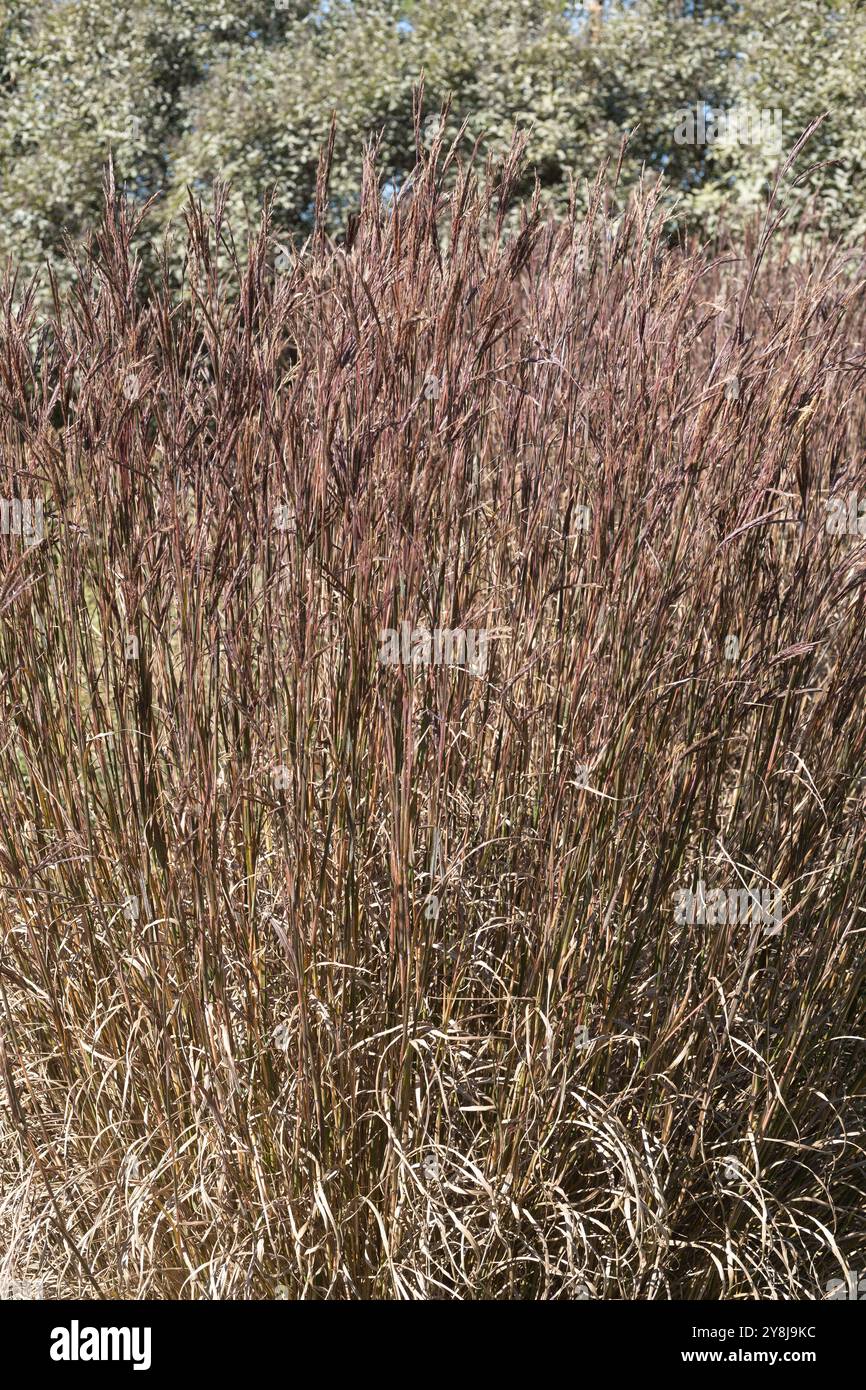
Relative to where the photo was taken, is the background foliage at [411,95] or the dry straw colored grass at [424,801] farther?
the background foliage at [411,95]

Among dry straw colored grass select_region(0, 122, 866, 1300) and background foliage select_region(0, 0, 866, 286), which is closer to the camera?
dry straw colored grass select_region(0, 122, 866, 1300)

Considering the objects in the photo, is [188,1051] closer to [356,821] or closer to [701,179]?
[356,821]

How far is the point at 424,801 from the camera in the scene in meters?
1.95

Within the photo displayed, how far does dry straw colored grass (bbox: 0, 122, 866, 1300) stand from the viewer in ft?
5.86

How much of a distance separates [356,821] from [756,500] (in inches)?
29.2

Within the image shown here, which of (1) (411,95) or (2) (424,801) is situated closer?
(2) (424,801)

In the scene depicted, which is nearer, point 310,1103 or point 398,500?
point 398,500

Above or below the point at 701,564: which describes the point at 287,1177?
below

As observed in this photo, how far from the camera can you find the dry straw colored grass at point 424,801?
5.86 feet

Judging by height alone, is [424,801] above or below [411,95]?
below

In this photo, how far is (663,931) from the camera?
1.96 m
